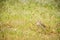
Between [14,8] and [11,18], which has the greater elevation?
[14,8]

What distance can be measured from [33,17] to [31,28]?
135 mm

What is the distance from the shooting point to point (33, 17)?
163cm

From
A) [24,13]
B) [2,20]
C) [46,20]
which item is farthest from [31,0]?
[2,20]

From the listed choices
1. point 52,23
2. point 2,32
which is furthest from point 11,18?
point 52,23

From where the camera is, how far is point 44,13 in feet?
5.49

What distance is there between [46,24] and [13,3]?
0.48m

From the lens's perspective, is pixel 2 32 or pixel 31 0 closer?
pixel 2 32

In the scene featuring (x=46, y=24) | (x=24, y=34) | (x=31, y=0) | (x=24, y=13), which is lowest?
(x=24, y=34)

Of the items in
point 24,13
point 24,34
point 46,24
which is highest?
point 24,13

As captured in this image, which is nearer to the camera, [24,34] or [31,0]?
[24,34]

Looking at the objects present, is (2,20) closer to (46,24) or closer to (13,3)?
(13,3)

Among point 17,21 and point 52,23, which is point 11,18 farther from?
point 52,23

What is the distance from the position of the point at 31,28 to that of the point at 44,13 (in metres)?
0.25

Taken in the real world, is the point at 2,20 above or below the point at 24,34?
above
